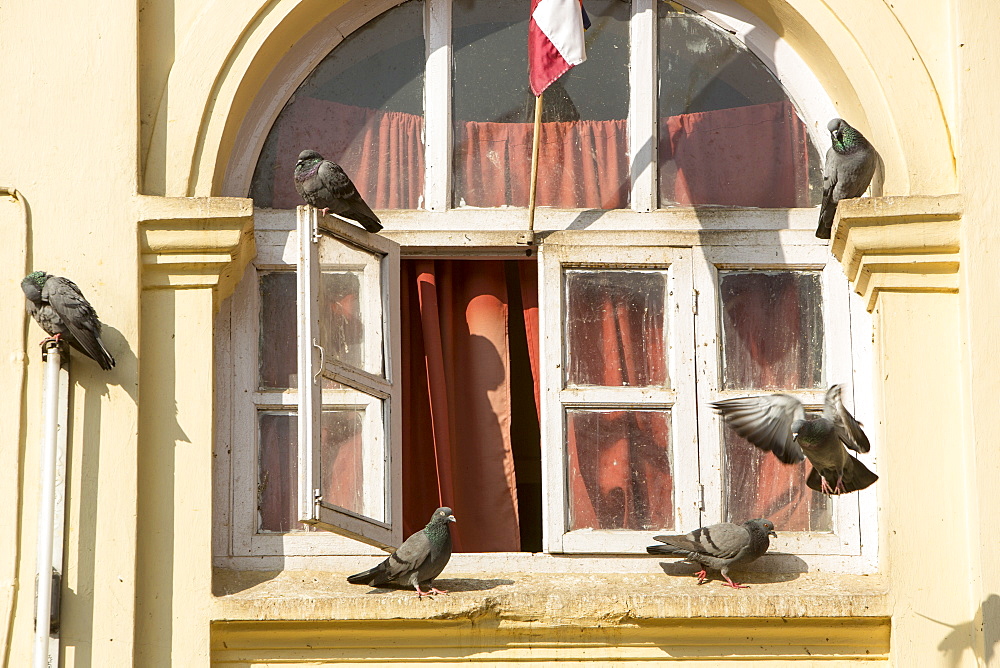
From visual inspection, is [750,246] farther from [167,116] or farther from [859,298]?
[167,116]

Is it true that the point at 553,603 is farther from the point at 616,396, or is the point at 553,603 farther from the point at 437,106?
the point at 437,106

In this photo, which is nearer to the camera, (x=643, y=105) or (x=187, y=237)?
(x=187, y=237)

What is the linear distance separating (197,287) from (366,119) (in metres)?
1.12

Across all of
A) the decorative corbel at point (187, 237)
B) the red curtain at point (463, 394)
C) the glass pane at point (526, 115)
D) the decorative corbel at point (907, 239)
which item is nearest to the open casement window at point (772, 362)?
the decorative corbel at point (907, 239)

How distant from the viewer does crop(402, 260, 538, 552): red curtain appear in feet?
19.4

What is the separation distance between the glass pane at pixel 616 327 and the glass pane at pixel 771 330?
0.26 meters

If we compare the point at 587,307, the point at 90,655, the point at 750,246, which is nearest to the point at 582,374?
the point at 587,307

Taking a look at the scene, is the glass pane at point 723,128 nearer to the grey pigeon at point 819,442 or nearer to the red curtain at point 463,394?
the red curtain at point 463,394

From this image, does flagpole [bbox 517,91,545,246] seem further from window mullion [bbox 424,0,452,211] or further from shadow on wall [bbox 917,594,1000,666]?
shadow on wall [bbox 917,594,1000,666]

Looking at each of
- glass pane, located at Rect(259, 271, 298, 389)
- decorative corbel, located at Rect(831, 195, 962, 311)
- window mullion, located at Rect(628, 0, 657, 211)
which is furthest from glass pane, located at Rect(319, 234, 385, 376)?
decorative corbel, located at Rect(831, 195, 962, 311)

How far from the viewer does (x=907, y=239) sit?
525 cm

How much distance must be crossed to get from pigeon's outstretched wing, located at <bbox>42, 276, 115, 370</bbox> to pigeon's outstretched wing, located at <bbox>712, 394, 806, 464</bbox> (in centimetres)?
224

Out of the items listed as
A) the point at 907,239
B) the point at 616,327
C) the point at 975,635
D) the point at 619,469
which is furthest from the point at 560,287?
the point at 975,635

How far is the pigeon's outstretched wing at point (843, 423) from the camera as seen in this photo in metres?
4.98
